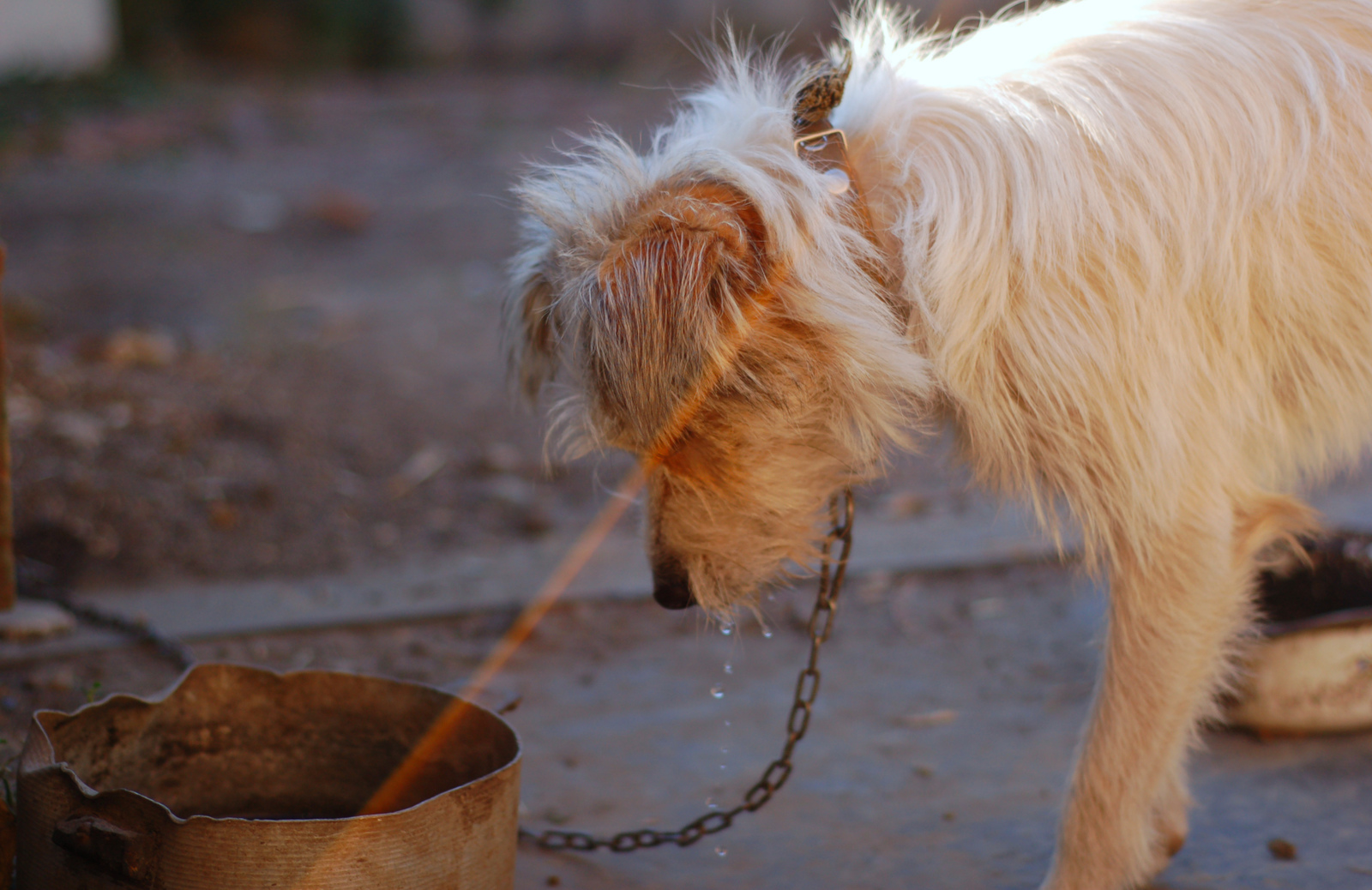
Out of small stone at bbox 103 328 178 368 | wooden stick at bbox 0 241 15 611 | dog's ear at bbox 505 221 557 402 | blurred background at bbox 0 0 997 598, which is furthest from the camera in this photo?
small stone at bbox 103 328 178 368

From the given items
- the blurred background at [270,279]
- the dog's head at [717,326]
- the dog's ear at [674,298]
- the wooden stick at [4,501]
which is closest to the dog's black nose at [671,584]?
the dog's head at [717,326]

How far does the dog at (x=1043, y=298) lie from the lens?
2.14 metres

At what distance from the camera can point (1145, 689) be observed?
2.38 meters

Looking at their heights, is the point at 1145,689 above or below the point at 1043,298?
below

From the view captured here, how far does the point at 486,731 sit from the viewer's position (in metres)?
2.38

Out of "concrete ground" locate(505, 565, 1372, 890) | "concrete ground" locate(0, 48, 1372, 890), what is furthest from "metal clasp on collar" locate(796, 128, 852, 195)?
"concrete ground" locate(0, 48, 1372, 890)

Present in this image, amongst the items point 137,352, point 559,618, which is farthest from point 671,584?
point 137,352

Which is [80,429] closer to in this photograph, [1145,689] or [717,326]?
[717,326]

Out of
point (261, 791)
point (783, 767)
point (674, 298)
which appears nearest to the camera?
point (674, 298)

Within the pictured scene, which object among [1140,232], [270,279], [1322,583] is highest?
[1140,232]

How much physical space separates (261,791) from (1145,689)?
188cm

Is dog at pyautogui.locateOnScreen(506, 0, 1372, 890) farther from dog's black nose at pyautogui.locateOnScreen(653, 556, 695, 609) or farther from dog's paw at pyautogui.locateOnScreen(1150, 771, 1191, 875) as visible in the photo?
dog's paw at pyautogui.locateOnScreen(1150, 771, 1191, 875)

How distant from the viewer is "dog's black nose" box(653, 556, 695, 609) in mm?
2523

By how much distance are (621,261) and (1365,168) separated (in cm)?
140
